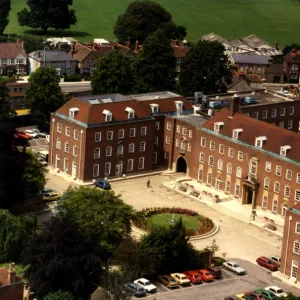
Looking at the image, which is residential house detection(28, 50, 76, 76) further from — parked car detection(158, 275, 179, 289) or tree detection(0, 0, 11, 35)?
parked car detection(158, 275, 179, 289)

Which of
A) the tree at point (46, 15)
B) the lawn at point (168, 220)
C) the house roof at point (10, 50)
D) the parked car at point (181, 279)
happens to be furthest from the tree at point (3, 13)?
the parked car at point (181, 279)

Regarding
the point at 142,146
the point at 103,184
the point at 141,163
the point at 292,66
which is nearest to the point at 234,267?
the point at 103,184

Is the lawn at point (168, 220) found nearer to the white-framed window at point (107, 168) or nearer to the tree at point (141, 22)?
the white-framed window at point (107, 168)

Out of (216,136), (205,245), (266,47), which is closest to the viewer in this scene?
(205,245)

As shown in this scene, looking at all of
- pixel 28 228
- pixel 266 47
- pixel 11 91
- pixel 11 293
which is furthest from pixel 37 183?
pixel 266 47

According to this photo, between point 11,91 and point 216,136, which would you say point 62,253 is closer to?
point 216,136

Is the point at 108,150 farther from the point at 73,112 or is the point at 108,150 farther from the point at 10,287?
the point at 10,287
